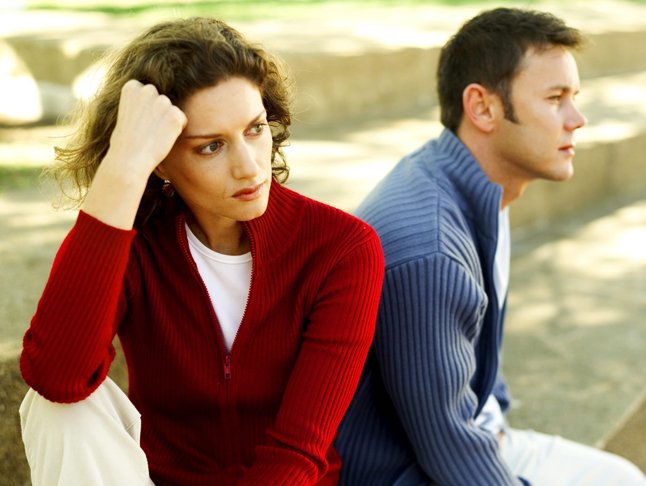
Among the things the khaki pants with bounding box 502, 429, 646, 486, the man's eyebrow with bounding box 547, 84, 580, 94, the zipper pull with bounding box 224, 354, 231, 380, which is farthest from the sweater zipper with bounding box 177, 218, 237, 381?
the man's eyebrow with bounding box 547, 84, 580, 94

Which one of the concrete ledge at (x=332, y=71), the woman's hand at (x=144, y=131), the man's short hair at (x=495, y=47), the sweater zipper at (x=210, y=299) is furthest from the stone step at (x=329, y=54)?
the woman's hand at (x=144, y=131)

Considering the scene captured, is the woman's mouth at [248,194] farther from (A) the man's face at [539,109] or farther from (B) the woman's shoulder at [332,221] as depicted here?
(A) the man's face at [539,109]

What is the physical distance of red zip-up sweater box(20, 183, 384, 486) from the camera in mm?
1913

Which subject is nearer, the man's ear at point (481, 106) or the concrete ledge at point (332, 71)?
the man's ear at point (481, 106)

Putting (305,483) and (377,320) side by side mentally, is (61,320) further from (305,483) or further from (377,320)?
(377,320)

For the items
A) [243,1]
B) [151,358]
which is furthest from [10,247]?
[243,1]

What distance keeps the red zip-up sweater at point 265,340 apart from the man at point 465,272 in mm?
215

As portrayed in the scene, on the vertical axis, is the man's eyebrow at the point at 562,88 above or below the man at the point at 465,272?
above

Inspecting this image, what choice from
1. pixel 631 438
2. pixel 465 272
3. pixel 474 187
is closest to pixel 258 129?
Answer: pixel 465 272

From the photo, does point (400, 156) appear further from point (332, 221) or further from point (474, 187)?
point (332, 221)

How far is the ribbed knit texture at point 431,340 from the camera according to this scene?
2.12m

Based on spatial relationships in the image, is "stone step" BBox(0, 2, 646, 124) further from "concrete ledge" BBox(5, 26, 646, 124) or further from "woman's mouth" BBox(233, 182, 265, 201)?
"woman's mouth" BBox(233, 182, 265, 201)

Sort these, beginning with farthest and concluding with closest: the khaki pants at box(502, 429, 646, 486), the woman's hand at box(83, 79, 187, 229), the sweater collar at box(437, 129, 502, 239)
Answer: the khaki pants at box(502, 429, 646, 486) → the sweater collar at box(437, 129, 502, 239) → the woman's hand at box(83, 79, 187, 229)

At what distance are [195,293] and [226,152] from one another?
30 centimetres
